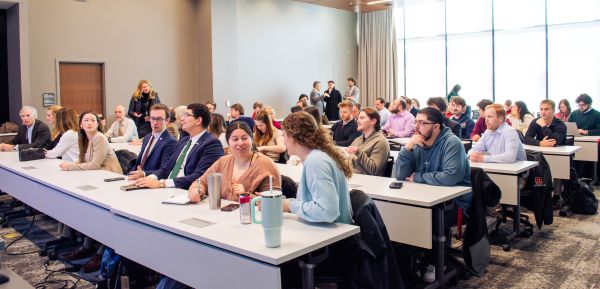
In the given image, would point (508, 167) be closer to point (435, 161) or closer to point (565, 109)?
point (435, 161)

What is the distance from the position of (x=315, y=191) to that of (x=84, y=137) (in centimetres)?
312

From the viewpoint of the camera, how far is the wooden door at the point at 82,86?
9711 millimetres

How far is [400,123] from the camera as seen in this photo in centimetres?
869

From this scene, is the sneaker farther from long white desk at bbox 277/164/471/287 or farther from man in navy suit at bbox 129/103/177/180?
man in navy suit at bbox 129/103/177/180

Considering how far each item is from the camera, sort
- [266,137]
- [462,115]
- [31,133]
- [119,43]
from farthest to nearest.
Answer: [119,43]
[462,115]
[31,133]
[266,137]

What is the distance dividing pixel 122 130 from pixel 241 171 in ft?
17.2

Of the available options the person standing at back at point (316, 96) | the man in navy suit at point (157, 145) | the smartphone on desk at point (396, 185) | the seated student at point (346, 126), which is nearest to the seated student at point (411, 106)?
the person standing at back at point (316, 96)

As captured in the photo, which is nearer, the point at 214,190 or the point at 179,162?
the point at 214,190

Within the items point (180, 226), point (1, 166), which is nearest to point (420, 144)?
point (180, 226)

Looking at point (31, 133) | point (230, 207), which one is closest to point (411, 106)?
point (31, 133)

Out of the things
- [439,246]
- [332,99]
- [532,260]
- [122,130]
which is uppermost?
[332,99]

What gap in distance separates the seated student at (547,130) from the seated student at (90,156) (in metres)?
4.57

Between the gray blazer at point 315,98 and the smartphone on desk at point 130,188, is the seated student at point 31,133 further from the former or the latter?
the gray blazer at point 315,98

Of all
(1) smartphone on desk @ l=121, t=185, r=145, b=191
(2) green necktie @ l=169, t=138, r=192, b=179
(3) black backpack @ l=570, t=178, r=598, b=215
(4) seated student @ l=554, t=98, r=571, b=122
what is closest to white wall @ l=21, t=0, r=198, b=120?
(2) green necktie @ l=169, t=138, r=192, b=179
